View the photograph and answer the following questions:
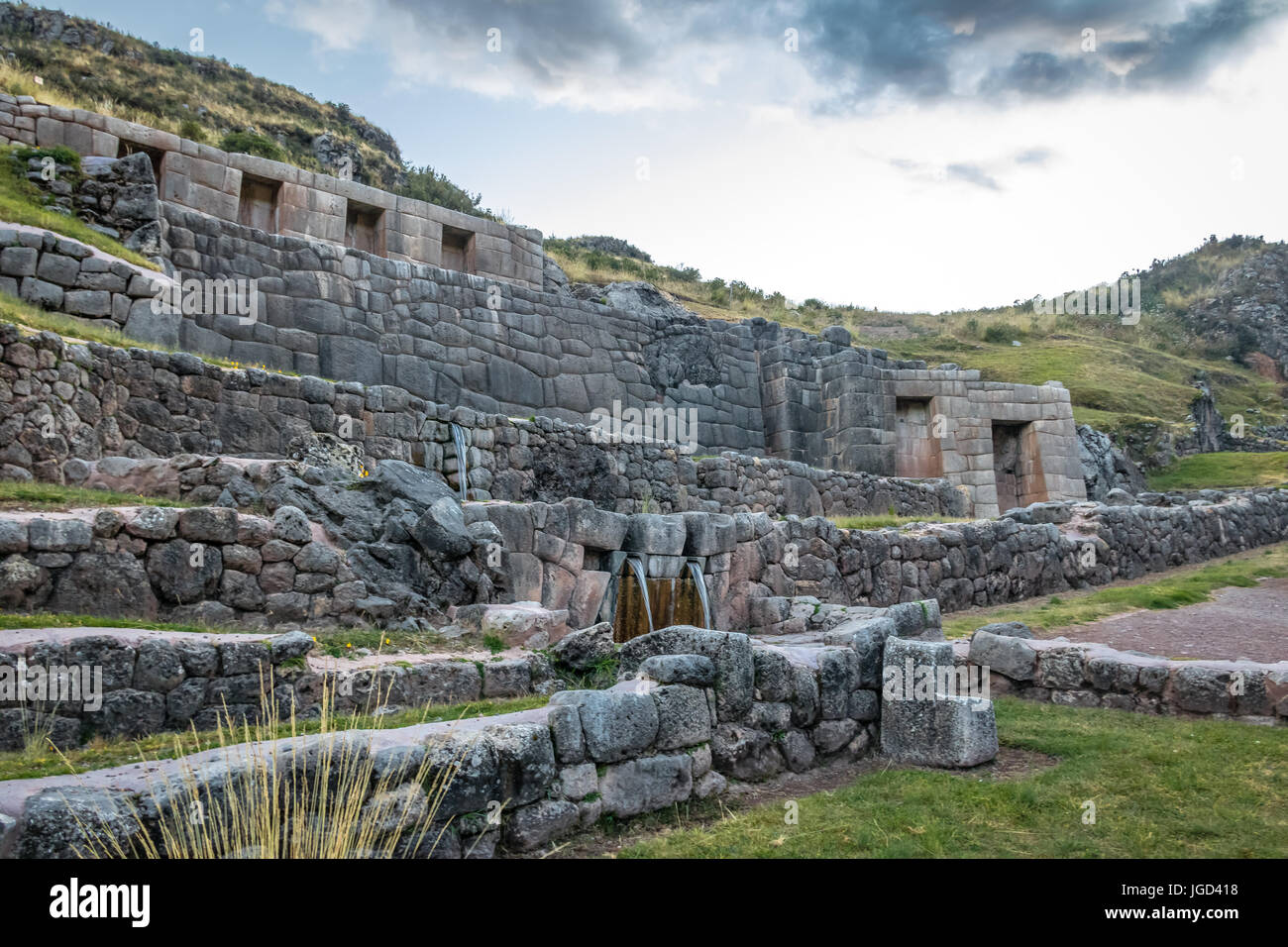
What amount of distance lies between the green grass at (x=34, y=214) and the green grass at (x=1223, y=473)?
27.3 metres

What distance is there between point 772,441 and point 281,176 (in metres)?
12.7

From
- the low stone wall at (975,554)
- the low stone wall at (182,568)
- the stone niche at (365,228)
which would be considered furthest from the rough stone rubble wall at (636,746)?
the stone niche at (365,228)

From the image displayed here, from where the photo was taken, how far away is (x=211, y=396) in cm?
1152

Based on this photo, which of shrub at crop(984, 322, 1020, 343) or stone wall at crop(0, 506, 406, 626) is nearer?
stone wall at crop(0, 506, 406, 626)

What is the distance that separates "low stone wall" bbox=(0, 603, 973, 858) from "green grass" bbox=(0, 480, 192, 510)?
157 inches

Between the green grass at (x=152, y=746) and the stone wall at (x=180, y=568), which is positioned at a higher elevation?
the stone wall at (x=180, y=568)

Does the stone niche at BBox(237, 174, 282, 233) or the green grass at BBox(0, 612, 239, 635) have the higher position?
the stone niche at BBox(237, 174, 282, 233)

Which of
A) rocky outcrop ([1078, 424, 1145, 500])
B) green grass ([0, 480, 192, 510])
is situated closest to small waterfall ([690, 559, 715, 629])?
green grass ([0, 480, 192, 510])

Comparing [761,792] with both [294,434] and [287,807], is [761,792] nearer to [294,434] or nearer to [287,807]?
[287,807]

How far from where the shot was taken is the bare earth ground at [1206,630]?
34.8 ft

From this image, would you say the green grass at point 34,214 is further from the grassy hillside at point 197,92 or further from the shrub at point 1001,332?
the shrub at point 1001,332

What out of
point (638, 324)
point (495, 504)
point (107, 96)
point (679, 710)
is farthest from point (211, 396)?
point (107, 96)

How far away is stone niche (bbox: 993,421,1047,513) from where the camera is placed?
2467cm

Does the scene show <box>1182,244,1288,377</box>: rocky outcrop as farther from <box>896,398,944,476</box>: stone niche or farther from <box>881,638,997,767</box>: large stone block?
<box>881,638,997,767</box>: large stone block
